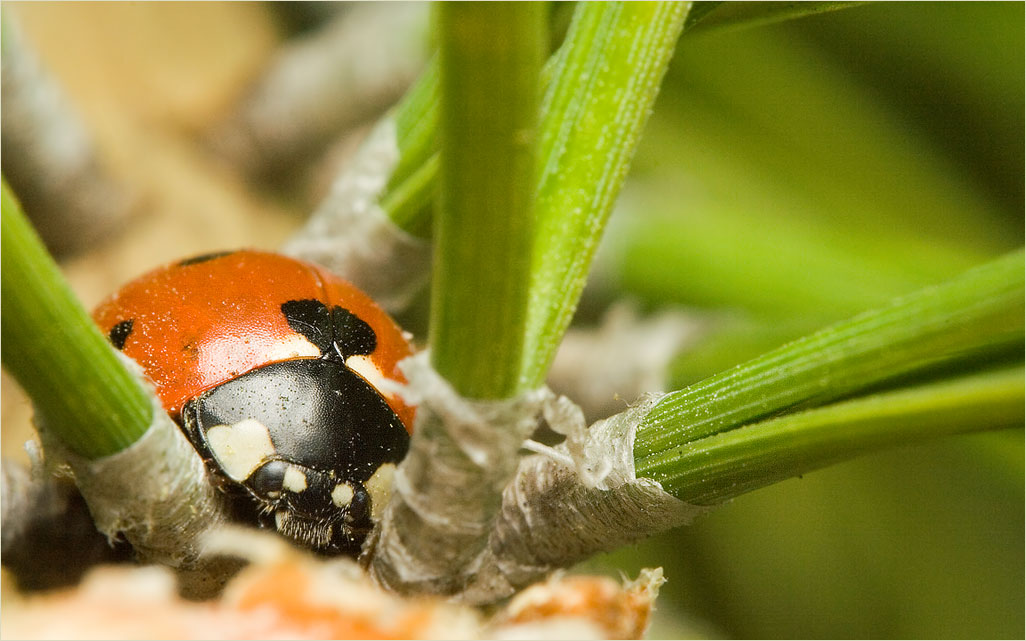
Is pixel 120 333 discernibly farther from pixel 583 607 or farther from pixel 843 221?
pixel 843 221

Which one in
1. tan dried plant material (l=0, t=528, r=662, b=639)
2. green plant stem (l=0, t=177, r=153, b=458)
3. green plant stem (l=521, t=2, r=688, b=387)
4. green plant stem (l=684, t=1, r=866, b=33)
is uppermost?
green plant stem (l=684, t=1, r=866, b=33)

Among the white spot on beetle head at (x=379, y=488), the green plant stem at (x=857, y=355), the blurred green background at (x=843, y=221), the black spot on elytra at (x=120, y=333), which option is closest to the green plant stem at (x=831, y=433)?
the green plant stem at (x=857, y=355)

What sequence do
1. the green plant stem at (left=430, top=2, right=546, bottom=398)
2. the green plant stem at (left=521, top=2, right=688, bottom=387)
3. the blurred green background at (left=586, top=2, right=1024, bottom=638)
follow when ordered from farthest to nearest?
the blurred green background at (left=586, top=2, right=1024, bottom=638) < the green plant stem at (left=521, top=2, right=688, bottom=387) < the green plant stem at (left=430, top=2, right=546, bottom=398)

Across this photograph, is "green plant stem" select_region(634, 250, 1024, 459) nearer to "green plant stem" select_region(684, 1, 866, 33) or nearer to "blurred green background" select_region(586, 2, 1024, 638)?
"green plant stem" select_region(684, 1, 866, 33)

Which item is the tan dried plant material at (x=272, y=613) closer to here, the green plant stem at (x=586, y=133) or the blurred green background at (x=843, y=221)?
the green plant stem at (x=586, y=133)

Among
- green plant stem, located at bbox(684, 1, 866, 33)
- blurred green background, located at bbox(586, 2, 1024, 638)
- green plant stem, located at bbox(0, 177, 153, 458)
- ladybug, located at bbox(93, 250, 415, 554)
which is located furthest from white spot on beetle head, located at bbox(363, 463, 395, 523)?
blurred green background, located at bbox(586, 2, 1024, 638)
